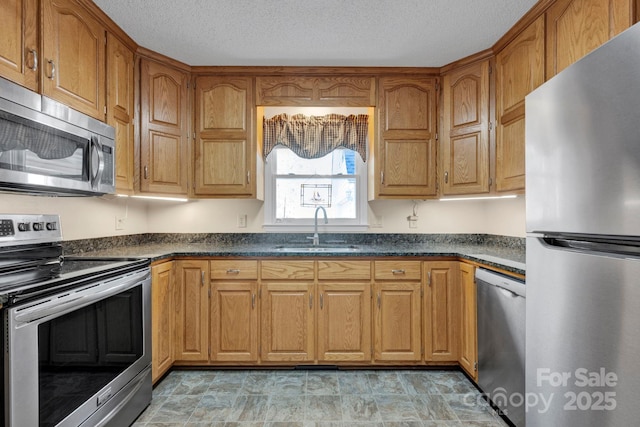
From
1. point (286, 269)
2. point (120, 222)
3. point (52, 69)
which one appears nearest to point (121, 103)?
point (52, 69)

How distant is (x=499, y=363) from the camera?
1.83m

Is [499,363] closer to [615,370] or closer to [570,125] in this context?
[615,370]

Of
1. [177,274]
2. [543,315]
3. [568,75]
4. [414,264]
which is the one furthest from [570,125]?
[177,274]

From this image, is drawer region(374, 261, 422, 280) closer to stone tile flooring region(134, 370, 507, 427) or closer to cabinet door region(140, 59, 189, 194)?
stone tile flooring region(134, 370, 507, 427)

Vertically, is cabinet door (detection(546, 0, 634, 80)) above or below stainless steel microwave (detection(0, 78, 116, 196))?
above

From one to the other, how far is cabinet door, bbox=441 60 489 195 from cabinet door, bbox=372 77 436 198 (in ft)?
0.34

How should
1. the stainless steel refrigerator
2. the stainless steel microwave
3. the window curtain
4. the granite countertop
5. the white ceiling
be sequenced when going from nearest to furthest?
the stainless steel refrigerator < the stainless steel microwave < the white ceiling < the granite countertop < the window curtain

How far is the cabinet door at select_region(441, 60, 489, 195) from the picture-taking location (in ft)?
7.97

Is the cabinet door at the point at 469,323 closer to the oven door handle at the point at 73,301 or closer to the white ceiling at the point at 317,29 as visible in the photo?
the white ceiling at the point at 317,29

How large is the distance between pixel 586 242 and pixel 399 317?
161cm

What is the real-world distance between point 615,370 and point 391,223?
2226 millimetres

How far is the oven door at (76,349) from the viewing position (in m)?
1.15

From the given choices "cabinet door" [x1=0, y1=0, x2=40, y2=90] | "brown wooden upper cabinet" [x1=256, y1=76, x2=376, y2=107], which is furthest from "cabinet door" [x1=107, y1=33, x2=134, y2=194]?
"brown wooden upper cabinet" [x1=256, y1=76, x2=376, y2=107]

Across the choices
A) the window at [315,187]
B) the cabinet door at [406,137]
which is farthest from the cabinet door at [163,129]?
the cabinet door at [406,137]
